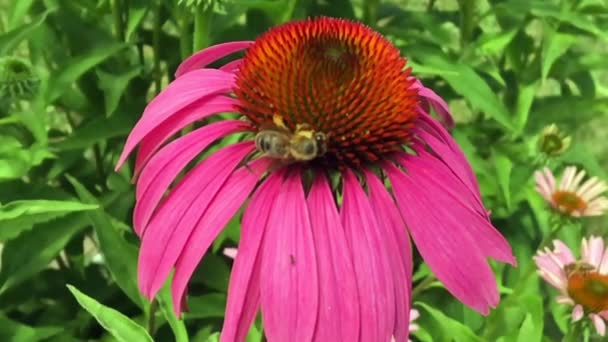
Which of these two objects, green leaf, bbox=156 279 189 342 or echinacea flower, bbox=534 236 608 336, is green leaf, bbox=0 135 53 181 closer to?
green leaf, bbox=156 279 189 342

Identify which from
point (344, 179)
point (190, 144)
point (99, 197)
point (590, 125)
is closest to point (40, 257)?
point (99, 197)

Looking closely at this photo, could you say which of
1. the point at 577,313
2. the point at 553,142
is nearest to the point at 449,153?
the point at 577,313

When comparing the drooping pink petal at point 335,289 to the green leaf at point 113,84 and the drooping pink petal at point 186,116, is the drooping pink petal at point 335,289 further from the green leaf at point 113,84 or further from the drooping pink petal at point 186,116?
the green leaf at point 113,84

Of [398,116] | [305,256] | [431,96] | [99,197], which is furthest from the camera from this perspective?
[99,197]

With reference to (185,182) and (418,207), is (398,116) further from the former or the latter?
(185,182)

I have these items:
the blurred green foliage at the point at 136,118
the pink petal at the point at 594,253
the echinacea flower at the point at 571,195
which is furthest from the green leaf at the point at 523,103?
the pink petal at the point at 594,253

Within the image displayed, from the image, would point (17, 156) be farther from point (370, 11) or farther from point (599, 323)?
point (599, 323)

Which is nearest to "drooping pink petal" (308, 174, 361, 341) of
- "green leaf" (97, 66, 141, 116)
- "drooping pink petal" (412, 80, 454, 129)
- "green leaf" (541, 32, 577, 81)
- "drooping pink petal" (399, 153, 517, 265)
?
"drooping pink petal" (399, 153, 517, 265)
